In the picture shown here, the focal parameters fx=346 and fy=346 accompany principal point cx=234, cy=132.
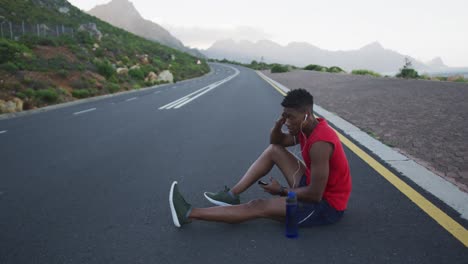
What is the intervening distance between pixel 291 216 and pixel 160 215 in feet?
4.56

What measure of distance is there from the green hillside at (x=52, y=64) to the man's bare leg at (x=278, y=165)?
12380 mm

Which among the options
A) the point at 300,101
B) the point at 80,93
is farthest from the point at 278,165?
the point at 80,93

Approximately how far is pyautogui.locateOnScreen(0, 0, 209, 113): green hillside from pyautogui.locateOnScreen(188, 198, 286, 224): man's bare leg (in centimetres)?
1258

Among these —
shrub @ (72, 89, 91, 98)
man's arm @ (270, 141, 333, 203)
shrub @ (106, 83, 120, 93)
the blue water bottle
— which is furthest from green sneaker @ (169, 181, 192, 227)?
shrub @ (106, 83, 120, 93)

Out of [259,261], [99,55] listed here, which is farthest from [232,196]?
[99,55]

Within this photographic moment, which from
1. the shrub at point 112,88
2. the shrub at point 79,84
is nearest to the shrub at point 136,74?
the shrub at point 112,88

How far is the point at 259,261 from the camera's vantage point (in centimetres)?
269

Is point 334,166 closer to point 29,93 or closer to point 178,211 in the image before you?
point 178,211

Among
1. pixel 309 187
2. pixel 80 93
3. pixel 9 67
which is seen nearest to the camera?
pixel 309 187

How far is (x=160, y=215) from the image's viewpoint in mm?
3596

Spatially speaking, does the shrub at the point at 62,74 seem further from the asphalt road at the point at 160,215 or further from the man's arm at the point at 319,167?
the man's arm at the point at 319,167

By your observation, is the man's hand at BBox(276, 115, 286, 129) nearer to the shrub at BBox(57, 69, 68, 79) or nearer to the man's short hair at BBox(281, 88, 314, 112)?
the man's short hair at BBox(281, 88, 314, 112)

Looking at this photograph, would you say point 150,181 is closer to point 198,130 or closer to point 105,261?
point 105,261

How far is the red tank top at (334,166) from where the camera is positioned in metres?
2.97
